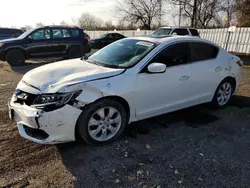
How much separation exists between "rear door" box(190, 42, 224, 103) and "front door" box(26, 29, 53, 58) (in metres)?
7.92

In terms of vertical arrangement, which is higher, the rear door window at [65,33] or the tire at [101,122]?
the rear door window at [65,33]

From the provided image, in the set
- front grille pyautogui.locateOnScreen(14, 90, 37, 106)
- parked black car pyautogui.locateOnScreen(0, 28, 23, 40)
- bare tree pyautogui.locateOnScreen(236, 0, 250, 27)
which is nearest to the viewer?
front grille pyautogui.locateOnScreen(14, 90, 37, 106)

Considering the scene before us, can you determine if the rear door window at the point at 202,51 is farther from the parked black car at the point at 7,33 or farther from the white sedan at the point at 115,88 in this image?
the parked black car at the point at 7,33

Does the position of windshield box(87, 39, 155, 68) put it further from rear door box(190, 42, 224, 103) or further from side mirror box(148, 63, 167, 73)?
rear door box(190, 42, 224, 103)

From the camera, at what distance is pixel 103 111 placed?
323 centimetres

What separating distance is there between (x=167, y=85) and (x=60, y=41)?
8212 millimetres

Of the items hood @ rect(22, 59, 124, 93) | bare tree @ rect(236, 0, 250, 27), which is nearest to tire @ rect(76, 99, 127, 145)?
hood @ rect(22, 59, 124, 93)

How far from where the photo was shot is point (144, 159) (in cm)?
302

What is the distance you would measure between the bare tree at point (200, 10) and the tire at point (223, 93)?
29365 mm

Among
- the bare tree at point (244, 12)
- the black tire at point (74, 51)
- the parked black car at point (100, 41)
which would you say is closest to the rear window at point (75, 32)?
the black tire at point (74, 51)

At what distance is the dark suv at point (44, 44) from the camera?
994 cm

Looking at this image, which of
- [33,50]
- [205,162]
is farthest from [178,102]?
[33,50]

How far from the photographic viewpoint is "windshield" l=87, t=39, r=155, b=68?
12.0ft

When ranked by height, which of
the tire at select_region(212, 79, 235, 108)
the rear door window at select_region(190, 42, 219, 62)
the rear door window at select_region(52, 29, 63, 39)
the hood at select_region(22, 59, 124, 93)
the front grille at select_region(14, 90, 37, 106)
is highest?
the rear door window at select_region(52, 29, 63, 39)
